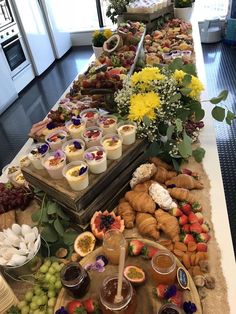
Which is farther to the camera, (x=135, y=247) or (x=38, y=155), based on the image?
(x=38, y=155)

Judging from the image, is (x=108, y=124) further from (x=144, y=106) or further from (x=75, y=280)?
(x=75, y=280)

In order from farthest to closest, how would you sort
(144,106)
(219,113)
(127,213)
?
(219,113)
(144,106)
(127,213)

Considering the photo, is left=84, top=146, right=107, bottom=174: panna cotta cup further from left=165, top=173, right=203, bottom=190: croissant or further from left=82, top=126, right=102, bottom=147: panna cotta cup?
left=165, top=173, right=203, bottom=190: croissant

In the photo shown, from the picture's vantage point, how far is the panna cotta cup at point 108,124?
120 centimetres

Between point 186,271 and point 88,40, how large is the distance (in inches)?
196

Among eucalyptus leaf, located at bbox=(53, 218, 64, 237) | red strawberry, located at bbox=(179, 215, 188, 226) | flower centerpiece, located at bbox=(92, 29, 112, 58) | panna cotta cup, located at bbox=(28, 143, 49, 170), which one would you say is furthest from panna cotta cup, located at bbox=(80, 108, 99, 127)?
flower centerpiece, located at bbox=(92, 29, 112, 58)

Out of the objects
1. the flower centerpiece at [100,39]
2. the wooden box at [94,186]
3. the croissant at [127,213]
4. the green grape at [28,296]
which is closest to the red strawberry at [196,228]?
the croissant at [127,213]

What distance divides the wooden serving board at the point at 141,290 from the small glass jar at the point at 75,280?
1.2 inches

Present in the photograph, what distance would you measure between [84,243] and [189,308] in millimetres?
413

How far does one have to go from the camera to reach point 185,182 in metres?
1.16

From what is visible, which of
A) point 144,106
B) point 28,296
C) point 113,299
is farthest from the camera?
point 144,106

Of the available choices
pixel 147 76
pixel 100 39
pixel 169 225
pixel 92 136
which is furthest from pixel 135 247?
pixel 100 39

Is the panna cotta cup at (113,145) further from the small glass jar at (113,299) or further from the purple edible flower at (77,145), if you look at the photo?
the small glass jar at (113,299)

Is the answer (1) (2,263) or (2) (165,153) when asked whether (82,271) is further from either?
(2) (165,153)
